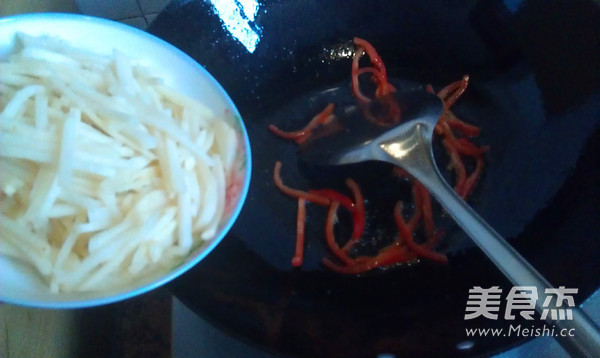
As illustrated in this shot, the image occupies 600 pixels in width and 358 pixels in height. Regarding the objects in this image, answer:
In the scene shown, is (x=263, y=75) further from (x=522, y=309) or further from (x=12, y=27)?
(x=522, y=309)

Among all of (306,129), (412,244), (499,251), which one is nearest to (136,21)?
(306,129)

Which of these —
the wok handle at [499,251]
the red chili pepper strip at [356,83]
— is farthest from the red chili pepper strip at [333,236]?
the red chili pepper strip at [356,83]

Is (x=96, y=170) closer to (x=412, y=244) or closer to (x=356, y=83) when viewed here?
(x=412, y=244)

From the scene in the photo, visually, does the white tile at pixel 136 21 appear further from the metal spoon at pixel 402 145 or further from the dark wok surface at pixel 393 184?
the metal spoon at pixel 402 145

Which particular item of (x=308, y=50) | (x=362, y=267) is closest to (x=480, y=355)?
(x=362, y=267)

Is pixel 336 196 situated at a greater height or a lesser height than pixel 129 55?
lesser

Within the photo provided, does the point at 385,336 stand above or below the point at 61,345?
above

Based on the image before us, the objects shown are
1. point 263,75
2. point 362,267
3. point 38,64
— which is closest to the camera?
point 38,64

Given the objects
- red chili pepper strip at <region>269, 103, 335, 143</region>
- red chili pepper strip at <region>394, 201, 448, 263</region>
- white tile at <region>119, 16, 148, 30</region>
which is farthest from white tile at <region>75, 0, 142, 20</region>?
red chili pepper strip at <region>394, 201, 448, 263</region>
